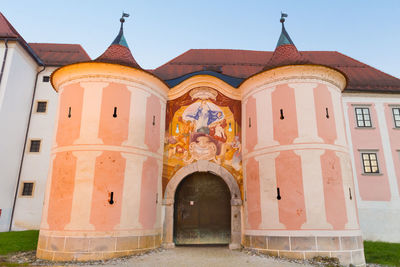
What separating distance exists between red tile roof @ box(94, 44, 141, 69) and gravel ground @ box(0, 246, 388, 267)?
7.38 m

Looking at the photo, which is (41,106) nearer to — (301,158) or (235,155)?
(235,155)

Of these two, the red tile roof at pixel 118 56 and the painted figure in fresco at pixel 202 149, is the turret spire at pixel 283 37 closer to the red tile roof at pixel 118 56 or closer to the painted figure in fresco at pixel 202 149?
the painted figure in fresco at pixel 202 149

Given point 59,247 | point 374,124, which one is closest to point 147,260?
point 59,247

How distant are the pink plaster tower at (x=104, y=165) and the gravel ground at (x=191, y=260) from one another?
539mm

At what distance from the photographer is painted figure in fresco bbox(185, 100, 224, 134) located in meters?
13.0

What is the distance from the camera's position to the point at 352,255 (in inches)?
389

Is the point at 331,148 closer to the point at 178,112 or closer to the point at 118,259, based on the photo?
the point at 178,112

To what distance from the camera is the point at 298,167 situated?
10586 millimetres

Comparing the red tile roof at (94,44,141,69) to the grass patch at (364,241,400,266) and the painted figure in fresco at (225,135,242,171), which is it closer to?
the painted figure in fresco at (225,135,242,171)

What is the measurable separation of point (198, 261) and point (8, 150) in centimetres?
1361

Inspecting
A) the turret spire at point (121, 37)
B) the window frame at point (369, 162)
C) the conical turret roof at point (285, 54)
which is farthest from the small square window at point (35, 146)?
the window frame at point (369, 162)

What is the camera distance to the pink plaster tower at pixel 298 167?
9969mm

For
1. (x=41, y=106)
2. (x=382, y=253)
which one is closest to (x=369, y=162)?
(x=382, y=253)

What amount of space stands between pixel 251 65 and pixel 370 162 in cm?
938
